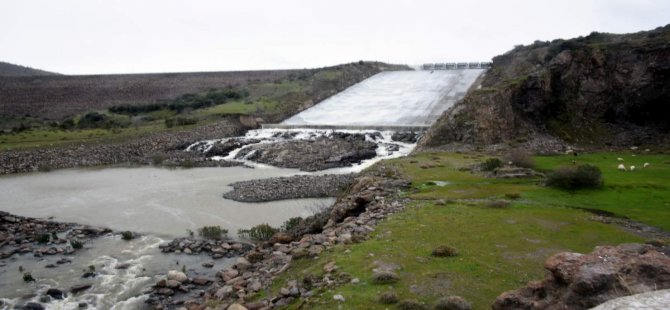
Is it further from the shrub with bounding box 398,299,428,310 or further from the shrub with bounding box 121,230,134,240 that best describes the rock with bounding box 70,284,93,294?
the shrub with bounding box 398,299,428,310

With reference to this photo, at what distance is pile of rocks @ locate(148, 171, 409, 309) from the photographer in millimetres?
12062

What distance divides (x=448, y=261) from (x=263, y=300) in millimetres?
5029

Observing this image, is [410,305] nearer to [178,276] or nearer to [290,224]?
[178,276]

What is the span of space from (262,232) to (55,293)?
28.0 feet

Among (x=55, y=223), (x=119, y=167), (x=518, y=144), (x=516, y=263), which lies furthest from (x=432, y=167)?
(x=119, y=167)

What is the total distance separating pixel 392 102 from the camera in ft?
224

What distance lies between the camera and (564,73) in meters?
43.0

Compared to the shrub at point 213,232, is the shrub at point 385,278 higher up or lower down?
higher up

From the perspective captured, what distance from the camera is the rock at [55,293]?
16.0 m

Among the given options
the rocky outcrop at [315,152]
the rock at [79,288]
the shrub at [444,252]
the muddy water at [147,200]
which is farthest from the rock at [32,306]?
the rocky outcrop at [315,152]

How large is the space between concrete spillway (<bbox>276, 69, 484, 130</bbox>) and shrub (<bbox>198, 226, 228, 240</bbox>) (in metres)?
30.7

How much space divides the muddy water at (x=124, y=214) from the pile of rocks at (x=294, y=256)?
85.8 inches

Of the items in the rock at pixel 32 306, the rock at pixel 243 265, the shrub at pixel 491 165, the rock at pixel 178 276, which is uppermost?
the shrub at pixel 491 165

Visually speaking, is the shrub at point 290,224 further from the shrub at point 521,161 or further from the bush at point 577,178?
the shrub at point 521,161
